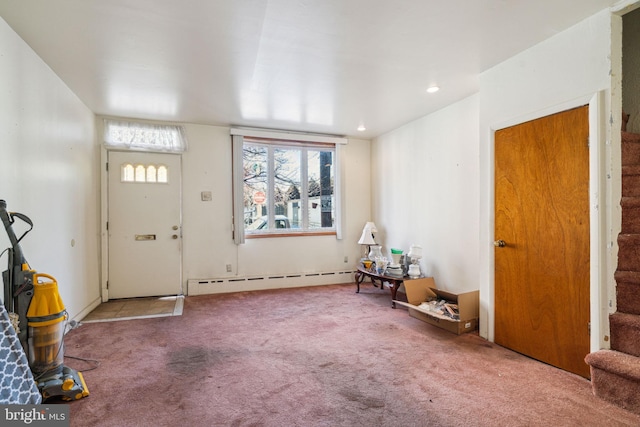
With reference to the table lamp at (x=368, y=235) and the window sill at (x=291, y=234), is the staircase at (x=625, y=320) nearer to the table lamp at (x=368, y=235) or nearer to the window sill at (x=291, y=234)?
the table lamp at (x=368, y=235)

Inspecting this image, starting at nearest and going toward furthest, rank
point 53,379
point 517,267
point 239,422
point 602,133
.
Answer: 1. point 239,422
2. point 53,379
3. point 602,133
4. point 517,267

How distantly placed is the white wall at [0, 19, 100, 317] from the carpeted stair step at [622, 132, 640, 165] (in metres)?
4.14

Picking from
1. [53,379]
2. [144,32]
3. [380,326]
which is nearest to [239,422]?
[53,379]

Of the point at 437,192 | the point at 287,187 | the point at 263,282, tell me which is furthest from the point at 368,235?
the point at 263,282

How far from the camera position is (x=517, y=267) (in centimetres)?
263

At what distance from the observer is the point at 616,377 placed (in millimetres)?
1869

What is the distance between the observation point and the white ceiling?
2.02m

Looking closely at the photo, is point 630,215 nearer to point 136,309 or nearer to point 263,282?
point 263,282

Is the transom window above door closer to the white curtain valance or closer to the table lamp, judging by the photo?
the white curtain valance

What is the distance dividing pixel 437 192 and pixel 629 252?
2110 mm

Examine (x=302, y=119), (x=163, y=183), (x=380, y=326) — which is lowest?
(x=380, y=326)

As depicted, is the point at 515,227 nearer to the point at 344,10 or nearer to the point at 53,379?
the point at 344,10

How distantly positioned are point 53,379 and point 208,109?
3075 millimetres

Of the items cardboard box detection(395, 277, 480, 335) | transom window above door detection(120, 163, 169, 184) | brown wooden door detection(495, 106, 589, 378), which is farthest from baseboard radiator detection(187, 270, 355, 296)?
brown wooden door detection(495, 106, 589, 378)
